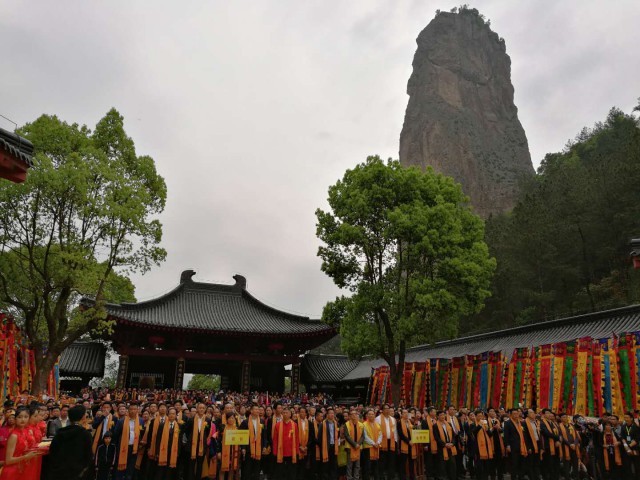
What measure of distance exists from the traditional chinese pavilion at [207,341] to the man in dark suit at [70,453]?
58.3ft

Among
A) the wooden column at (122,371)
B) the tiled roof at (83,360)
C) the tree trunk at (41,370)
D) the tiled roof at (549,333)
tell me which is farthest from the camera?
the tiled roof at (83,360)

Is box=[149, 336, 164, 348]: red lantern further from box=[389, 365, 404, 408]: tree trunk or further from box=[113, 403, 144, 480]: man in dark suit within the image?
box=[113, 403, 144, 480]: man in dark suit

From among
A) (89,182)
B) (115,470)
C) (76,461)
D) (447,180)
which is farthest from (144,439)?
(447,180)

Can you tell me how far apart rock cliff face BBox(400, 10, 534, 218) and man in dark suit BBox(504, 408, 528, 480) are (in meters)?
55.2

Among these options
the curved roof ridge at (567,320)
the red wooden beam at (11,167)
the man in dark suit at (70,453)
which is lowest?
the man in dark suit at (70,453)

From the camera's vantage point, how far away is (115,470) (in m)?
9.18

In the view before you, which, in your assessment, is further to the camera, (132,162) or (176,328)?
(176,328)

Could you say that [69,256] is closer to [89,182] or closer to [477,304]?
[89,182]

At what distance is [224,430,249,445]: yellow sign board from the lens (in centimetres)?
892

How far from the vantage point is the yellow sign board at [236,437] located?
8922mm

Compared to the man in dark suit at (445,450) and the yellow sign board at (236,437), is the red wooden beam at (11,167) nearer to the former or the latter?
the yellow sign board at (236,437)

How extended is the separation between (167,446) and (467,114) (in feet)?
236

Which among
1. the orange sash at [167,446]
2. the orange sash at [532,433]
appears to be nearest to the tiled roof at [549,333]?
the orange sash at [532,433]

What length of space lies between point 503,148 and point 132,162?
213ft
